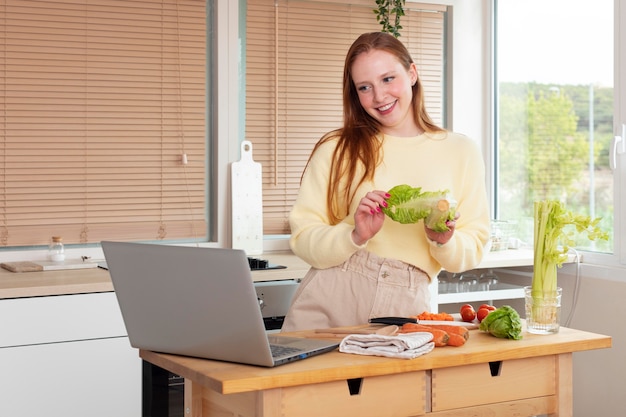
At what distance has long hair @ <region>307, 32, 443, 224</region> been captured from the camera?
244 cm

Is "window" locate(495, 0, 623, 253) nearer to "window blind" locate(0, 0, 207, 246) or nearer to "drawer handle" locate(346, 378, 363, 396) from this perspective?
"window blind" locate(0, 0, 207, 246)

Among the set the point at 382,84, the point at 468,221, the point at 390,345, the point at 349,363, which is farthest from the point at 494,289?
the point at 349,363

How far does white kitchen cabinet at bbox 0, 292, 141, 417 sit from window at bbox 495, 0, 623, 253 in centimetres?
217

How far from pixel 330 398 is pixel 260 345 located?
8.0 inches

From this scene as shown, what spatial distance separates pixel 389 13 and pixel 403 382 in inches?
112

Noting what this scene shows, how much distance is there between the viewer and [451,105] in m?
4.67

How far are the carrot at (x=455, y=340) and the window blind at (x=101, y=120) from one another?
220 cm

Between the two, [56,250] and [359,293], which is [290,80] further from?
[359,293]

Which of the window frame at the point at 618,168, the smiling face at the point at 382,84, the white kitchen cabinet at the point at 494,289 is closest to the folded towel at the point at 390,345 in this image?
the smiling face at the point at 382,84

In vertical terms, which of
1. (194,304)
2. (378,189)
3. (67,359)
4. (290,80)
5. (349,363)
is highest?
(290,80)

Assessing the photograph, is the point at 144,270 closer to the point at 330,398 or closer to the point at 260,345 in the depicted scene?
the point at 260,345

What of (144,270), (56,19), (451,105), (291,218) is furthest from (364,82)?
(451,105)

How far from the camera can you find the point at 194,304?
178cm

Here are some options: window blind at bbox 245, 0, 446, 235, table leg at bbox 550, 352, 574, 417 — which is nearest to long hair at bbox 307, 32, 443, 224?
table leg at bbox 550, 352, 574, 417
